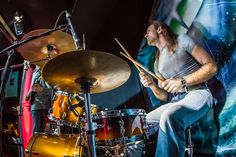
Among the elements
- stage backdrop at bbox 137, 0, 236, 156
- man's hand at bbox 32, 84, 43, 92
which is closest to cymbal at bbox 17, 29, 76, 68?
man's hand at bbox 32, 84, 43, 92

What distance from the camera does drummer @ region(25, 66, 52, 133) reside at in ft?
10.8

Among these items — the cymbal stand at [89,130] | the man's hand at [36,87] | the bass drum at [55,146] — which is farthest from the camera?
the man's hand at [36,87]

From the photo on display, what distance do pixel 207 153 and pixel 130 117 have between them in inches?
26.6

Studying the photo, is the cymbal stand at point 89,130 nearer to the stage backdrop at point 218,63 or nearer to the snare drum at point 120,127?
the snare drum at point 120,127

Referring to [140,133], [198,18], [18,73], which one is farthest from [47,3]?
[140,133]

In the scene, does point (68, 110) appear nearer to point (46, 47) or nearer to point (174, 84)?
point (46, 47)

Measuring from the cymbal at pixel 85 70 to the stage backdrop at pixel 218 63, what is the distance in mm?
784

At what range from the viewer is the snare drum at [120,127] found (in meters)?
2.24

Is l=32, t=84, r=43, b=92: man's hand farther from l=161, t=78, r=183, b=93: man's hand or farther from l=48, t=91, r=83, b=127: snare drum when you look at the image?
l=161, t=78, r=183, b=93: man's hand

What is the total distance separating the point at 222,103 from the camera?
2314 millimetres

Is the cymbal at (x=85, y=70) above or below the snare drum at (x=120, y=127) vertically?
above

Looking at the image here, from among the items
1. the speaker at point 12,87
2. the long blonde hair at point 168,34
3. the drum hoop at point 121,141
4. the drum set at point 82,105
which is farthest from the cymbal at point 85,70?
the speaker at point 12,87

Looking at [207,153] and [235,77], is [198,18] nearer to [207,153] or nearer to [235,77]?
[235,77]

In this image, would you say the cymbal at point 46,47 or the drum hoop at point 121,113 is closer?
the drum hoop at point 121,113
